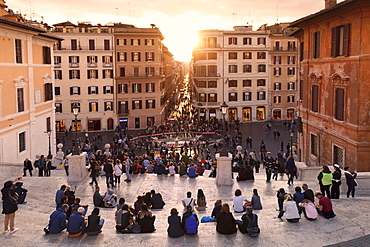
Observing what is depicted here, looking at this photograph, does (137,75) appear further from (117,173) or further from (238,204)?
(238,204)

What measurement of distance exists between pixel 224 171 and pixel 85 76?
43.8 m

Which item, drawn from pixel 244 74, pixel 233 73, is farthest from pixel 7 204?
pixel 244 74

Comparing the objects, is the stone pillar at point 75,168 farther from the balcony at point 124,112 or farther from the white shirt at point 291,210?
the balcony at point 124,112

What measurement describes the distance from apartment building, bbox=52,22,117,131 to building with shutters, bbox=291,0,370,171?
36.3 metres

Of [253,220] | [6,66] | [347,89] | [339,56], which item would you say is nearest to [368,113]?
[347,89]

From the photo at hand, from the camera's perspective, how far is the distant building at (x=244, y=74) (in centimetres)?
6494

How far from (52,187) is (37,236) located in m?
7.79

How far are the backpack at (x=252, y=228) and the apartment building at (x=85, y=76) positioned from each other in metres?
49.4

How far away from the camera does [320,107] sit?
2706 centimetres

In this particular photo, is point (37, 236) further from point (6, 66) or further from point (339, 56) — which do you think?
point (339, 56)

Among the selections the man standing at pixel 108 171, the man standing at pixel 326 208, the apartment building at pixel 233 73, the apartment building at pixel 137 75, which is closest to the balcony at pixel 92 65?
the apartment building at pixel 137 75

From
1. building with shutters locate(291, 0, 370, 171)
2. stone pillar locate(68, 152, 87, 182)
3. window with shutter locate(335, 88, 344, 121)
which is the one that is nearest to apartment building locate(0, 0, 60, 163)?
stone pillar locate(68, 152, 87, 182)

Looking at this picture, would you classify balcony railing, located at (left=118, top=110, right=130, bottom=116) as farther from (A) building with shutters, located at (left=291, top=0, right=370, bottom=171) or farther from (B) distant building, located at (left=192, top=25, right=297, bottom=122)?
(A) building with shutters, located at (left=291, top=0, right=370, bottom=171)

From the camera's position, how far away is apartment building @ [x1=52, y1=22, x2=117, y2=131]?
2308 inches
